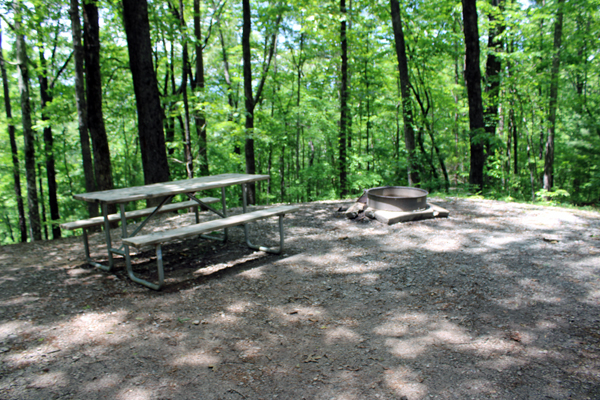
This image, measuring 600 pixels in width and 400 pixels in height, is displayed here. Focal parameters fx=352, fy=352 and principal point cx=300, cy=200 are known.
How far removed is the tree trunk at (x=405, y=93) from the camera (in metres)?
8.94

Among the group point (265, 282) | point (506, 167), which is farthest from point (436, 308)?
point (506, 167)

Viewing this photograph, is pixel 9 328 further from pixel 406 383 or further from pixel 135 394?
pixel 406 383

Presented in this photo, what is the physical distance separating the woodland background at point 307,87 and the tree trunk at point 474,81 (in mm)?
37

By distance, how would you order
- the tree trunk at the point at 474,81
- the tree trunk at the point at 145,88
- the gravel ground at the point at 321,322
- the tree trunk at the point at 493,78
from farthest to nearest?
the tree trunk at the point at 493,78, the tree trunk at the point at 474,81, the tree trunk at the point at 145,88, the gravel ground at the point at 321,322

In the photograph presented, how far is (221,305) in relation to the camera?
3090mm

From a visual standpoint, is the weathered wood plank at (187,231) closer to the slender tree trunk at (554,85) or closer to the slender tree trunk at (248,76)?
the slender tree trunk at (248,76)

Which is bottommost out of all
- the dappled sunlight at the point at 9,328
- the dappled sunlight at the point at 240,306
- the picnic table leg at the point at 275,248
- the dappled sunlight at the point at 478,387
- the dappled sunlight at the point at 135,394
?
the dappled sunlight at the point at 478,387

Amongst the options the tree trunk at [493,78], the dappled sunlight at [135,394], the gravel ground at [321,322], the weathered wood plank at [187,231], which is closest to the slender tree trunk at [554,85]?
the tree trunk at [493,78]

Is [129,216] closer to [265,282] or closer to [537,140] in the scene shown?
[265,282]

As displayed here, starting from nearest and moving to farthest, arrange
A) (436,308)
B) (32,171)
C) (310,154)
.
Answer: (436,308)
(32,171)
(310,154)

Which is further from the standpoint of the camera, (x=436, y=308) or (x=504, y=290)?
(x=504, y=290)

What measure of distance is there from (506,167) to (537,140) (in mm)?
5810

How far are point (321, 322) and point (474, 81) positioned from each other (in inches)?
286

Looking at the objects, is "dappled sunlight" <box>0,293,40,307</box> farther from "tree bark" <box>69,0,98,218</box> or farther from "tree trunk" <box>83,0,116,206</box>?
"tree bark" <box>69,0,98,218</box>
